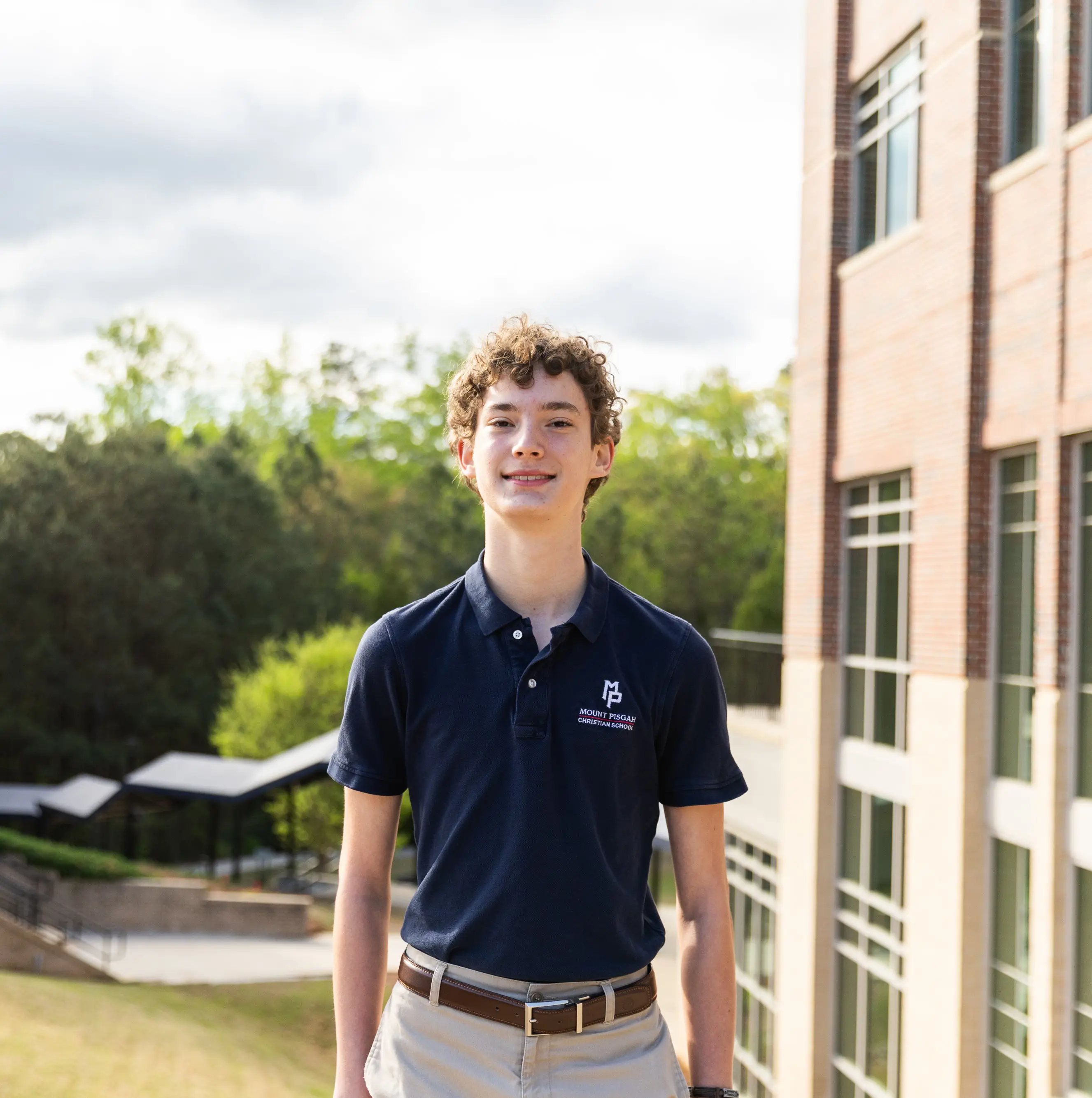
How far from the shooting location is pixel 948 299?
11312mm

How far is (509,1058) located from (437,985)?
198 mm

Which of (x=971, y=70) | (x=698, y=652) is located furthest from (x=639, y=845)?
(x=971, y=70)

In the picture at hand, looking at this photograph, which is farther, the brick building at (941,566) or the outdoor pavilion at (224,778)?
the outdoor pavilion at (224,778)

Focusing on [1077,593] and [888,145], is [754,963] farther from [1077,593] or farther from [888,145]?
[888,145]

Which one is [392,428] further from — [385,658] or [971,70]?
[385,658]

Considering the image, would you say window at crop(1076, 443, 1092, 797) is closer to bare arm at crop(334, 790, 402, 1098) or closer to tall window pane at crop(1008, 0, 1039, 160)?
tall window pane at crop(1008, 0, 1039, 160)

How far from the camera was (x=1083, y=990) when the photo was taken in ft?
30.8

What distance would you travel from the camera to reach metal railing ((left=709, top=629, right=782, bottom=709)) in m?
17.5

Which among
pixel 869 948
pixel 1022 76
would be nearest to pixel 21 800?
pixel 869 948

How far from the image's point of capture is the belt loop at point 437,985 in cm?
254

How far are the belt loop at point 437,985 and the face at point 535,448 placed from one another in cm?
93

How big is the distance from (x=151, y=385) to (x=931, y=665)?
52.6 meters

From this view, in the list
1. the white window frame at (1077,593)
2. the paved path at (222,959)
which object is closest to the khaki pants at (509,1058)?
the white window frame at (1077,593)

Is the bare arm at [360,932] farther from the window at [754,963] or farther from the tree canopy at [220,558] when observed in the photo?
the tree canopy at [220,558]
